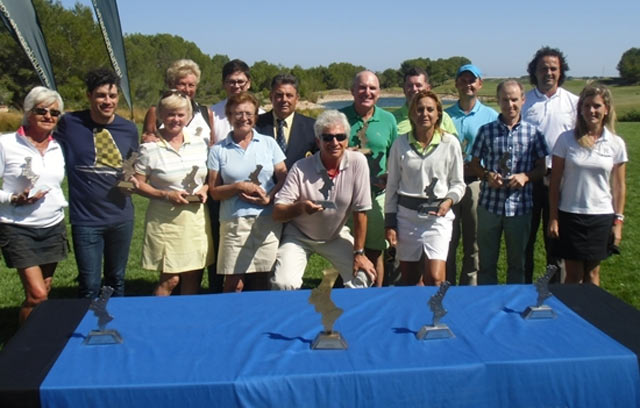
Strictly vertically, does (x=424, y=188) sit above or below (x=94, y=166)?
below

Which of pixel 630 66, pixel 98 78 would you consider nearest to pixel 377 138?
pixel 98 78

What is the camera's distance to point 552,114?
15.8 feet

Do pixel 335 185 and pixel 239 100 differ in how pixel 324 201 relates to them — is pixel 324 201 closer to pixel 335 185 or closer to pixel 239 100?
pixel 335 185

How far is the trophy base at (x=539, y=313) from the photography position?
9.45 ft

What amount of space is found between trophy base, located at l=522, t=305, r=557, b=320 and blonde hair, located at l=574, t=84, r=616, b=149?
167 centimetres

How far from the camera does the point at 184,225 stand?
163 inches

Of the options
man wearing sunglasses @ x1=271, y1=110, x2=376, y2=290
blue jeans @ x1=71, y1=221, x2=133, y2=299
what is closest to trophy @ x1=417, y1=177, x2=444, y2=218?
man wearing sunglasses @ x1=271, y1=110, x2=376, y2=290

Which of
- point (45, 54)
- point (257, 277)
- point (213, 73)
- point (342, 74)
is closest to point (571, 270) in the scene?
point (257, 277)

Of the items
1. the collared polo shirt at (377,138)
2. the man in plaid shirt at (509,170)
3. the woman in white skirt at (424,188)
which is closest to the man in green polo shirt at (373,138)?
the collared polo shirt at (377,138)

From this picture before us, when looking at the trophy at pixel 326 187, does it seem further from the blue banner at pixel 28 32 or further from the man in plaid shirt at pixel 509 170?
the blue banner at pixel 28 32

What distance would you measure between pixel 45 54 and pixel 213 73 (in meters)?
72.3

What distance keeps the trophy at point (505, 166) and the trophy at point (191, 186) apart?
2.17 m

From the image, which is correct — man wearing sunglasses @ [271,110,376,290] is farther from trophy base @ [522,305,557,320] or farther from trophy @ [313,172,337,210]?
trophy base @ [522,305,557,320]

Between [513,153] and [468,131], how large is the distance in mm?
586
